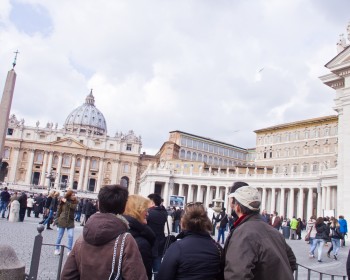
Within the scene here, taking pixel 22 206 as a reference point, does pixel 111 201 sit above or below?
above

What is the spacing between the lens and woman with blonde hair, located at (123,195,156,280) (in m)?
3.84

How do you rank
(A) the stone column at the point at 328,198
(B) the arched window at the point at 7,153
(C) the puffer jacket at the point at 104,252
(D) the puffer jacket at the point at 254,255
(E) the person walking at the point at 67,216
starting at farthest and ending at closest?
1. (B) the arched window at the point at 7,153
2. (A) the stone column at the point at 328,198
3. (E) the person walking at the point at 67,216
4. (D) the puffer jacket at the point at 254,255
5. (C) the puffer jacket at the point at 104,252

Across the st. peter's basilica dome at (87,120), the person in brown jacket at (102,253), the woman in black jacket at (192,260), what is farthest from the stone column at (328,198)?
the st. peter's basilica dome at (87,120)

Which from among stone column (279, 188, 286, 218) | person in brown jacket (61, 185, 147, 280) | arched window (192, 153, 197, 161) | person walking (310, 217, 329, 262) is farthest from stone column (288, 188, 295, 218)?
person in brown jacket (61, 185, 147, 280)

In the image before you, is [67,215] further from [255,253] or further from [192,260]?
[255,253]

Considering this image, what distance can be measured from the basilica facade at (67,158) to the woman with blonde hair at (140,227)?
294 ft

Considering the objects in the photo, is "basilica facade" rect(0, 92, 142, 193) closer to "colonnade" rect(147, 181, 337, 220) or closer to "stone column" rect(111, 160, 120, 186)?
"stone column" rect(111, 160, 120, 186)

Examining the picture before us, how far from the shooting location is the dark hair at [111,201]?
3291mm

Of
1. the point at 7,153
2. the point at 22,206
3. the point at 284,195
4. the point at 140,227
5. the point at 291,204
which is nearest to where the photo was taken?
the point at 140,227

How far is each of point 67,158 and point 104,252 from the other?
318 ft

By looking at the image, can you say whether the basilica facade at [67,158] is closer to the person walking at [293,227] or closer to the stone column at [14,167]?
the stone column at [14,167]

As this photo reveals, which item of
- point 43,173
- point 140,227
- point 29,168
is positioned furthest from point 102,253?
point 29,168

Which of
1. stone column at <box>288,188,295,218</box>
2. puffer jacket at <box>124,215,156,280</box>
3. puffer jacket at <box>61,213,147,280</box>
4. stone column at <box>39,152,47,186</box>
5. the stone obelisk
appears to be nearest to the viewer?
puffer jacket at <box>61,213,147,280</box>

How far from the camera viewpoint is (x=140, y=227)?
3840 mm
